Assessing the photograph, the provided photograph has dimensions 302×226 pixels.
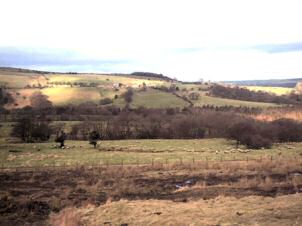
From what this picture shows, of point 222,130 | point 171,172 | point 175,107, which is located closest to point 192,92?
point 175,107

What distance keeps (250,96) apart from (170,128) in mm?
78602

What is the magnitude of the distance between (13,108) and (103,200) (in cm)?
11871

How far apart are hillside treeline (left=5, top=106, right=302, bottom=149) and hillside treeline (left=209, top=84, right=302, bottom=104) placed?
50749mm

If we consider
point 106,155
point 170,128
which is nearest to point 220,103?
point 170,128

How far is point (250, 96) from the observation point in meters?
166

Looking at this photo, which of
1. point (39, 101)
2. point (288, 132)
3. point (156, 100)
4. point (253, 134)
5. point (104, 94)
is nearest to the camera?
point (253, 134)

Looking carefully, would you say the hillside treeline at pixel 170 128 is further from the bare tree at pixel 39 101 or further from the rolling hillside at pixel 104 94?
the bare tree at pixel 39 101

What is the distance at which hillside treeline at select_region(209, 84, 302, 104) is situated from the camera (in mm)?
157000

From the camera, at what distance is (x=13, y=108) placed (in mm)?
139875

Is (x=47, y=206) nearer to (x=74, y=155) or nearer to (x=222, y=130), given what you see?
(x=74, y=155)

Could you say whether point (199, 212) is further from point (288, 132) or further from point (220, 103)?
point (220, 103)

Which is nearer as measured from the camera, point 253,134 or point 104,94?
point 253,134

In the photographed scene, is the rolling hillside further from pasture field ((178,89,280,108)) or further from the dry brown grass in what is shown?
the dry brown grass

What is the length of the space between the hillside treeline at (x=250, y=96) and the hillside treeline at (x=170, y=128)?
5075 cm
